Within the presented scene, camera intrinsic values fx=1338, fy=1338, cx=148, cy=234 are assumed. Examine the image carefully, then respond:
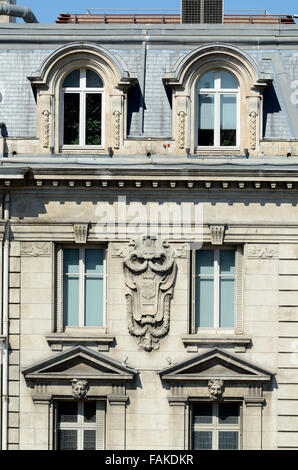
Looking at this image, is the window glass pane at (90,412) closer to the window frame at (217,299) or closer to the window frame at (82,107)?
the window frame at (217,299)

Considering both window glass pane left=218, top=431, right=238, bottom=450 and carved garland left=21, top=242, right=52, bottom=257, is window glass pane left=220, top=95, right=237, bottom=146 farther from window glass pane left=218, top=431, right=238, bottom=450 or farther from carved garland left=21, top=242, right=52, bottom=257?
window glass pane left=218, top=431, right=238, bottom=450

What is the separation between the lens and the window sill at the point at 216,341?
3784 centimetres

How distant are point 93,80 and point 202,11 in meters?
4.95

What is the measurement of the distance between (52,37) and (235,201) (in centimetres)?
748

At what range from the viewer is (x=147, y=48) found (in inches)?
1576

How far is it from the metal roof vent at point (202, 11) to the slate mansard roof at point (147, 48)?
1563 mm

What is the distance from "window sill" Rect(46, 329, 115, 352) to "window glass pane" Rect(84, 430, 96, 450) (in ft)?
8.18

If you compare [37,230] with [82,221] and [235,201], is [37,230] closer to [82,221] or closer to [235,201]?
[82,221]

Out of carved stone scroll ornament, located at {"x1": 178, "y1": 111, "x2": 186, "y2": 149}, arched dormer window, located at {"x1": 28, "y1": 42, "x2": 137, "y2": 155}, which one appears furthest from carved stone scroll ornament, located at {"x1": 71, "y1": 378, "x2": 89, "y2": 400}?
carved stone scroll ornament, located at {"x1": 178, "y1": 111, "x2": 186, "y2": 149}

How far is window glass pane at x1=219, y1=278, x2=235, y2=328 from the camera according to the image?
127 feet

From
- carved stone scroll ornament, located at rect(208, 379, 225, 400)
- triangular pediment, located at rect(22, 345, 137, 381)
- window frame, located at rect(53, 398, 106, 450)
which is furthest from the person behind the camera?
window frame, located at rect(53, 398, 106, 450)

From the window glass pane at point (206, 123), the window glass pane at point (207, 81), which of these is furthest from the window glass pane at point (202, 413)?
the window glass pane at point (207, 81)

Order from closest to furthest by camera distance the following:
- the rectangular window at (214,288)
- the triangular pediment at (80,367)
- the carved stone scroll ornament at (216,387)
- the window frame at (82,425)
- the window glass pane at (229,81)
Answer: the carved stone scroll ornament at (216,387), the triangular pediment at (80,367), the window frame at (82,425), the rectangular window at (214,288), the window glass pane at (229,81)

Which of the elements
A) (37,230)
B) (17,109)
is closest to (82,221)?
(37,230)
